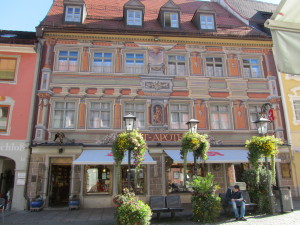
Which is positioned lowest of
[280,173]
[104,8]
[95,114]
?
[280,173]

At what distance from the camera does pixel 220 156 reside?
12.4 m

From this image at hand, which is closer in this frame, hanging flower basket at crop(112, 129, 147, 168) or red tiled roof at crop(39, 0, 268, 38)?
hanging flower basket at crop(112, 129, 147, 168)

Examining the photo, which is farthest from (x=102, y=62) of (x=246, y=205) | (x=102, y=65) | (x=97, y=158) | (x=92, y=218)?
(x=246, y=205)

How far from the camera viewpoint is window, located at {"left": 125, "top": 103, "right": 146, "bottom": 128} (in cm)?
1358

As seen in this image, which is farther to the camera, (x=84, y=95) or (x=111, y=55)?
(x=111, y=55)

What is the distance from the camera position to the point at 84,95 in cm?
1345

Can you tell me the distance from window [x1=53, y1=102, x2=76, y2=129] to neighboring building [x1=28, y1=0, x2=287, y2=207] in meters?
0.05

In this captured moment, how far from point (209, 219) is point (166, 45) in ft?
32.9

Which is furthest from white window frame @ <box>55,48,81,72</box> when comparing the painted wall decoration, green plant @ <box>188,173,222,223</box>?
green plant @ <box>188,173,222,223</box>

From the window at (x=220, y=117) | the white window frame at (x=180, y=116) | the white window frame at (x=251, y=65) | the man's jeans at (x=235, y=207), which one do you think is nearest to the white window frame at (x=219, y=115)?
the window at (x=220, y=117)

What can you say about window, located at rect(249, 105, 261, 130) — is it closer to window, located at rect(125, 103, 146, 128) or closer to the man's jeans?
window, located at rect(125, 103, 146, 128)

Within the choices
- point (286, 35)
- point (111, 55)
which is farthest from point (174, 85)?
point (286, 35)

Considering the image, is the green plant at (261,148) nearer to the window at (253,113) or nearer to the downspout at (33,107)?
the window at (253,113)

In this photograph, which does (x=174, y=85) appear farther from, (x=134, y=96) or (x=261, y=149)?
(x=261, y=149)
